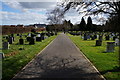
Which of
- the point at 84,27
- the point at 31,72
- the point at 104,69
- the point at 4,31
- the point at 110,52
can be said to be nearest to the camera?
the point at 31,72

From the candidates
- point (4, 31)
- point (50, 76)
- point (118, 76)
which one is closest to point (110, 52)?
point (118, 76)

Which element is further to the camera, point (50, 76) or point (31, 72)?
point (31, 72)

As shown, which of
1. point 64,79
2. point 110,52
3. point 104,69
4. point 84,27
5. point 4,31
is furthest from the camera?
point 84,27

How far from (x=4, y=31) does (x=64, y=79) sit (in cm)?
5014

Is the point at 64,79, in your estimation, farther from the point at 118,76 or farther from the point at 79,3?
the point at 79,3

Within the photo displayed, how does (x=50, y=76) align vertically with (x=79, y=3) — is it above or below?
below

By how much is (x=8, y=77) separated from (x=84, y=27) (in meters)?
83.9

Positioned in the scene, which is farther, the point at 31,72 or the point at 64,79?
the point at 31,72

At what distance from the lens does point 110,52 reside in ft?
48.4

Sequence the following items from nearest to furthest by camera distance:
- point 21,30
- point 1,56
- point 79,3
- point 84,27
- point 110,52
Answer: point 79,3, point 1,56, point 110,52, point 21,30, point 84,27

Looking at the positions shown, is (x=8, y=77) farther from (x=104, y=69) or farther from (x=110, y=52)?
(x=110, y=52)

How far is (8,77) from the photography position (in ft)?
23.0

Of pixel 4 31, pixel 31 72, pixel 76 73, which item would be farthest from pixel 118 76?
pixel 4 31

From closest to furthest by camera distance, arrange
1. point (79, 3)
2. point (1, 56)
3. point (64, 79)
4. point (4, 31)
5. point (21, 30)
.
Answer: point (64, 79) → point (79, 3) → point (1, 56) → point (4, 31) → point (21, 30)
